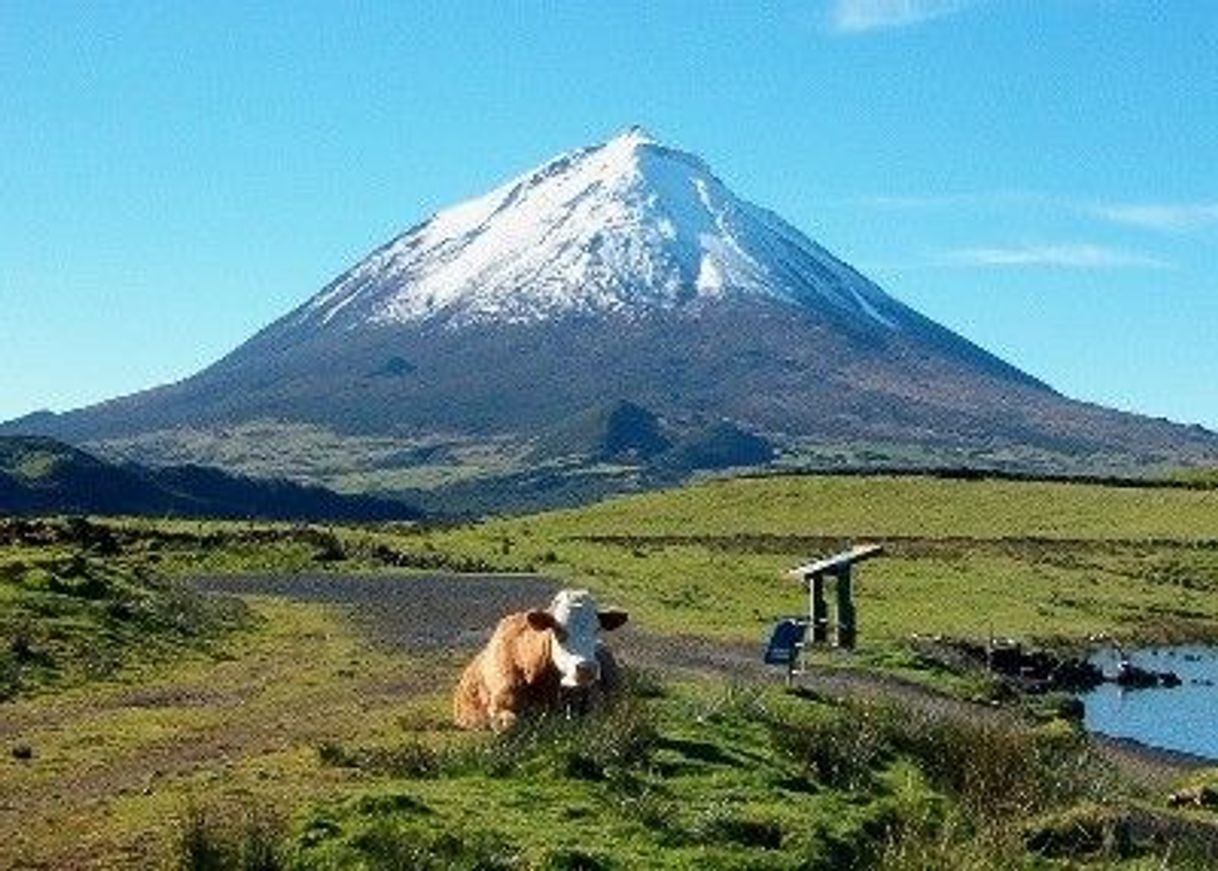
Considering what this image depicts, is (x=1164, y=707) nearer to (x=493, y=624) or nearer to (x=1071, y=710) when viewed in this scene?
(x=1071, y=710)

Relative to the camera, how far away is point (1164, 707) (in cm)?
3875

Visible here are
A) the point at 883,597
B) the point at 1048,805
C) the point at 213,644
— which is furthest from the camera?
the point at 883,597

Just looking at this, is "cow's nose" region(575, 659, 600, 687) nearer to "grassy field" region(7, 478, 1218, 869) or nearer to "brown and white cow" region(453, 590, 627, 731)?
"brown and white cow" region(453, 590, 627, 731)

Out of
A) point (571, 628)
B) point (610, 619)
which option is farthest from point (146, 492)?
point (571, 628)

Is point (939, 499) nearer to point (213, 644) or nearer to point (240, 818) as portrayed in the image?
point (213, 644)

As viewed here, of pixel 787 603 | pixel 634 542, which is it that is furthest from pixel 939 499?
pixel 787 603

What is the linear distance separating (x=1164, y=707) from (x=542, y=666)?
21.5 meters

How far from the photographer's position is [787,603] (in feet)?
164

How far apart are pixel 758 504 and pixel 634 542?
16.9 m

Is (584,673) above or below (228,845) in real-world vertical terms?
above


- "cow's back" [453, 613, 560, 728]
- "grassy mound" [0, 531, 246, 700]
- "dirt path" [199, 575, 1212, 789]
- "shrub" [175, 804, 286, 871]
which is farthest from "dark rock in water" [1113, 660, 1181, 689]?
"shrub" [175, 804, 286, 871]

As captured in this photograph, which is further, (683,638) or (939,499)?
(939,499)

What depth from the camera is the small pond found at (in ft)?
113

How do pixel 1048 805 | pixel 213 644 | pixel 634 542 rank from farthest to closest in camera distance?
pixel 634 542 < pixel 213 644 < pixel 1048 805
